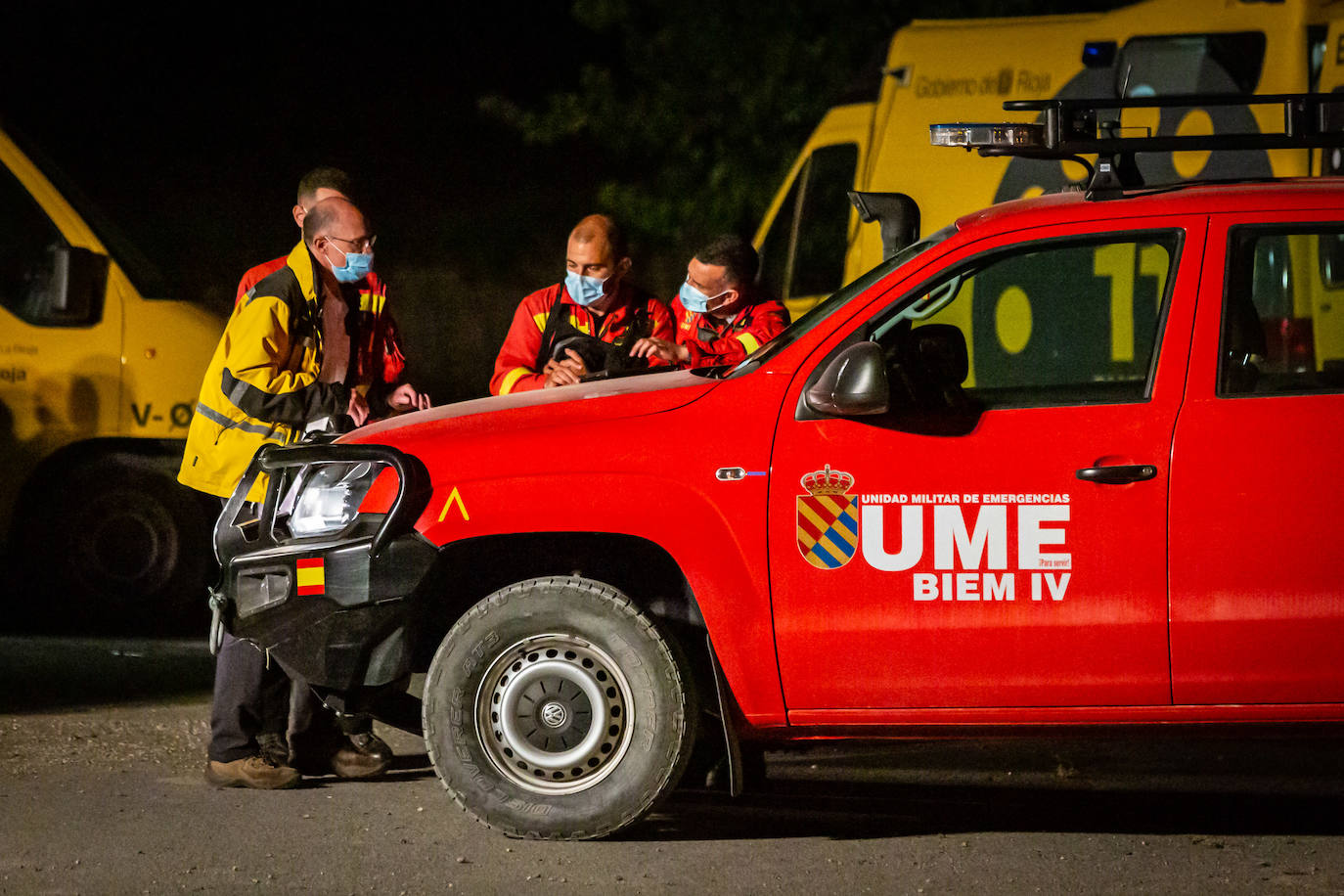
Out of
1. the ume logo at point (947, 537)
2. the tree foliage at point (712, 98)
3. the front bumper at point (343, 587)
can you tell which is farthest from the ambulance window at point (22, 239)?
the tree foliage at point (712, 98)

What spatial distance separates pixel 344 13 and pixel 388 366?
18141mm

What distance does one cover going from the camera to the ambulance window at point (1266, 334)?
5082 millimetres

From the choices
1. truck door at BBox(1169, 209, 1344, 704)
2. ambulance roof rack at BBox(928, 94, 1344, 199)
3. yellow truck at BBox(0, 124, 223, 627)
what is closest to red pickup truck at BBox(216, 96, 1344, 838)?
truck door at BBox(1169, 209, 1344, 704)

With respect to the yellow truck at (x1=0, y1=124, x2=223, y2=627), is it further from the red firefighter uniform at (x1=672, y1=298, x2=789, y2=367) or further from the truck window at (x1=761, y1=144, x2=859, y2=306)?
the truck window at (x1=761, y1=144, x2=859, y2=306)

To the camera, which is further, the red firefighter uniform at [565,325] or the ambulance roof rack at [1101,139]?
the red firefighter uniform at [565,325]

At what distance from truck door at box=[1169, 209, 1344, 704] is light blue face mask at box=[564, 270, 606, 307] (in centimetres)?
254

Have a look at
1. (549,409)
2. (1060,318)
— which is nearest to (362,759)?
(549,409)

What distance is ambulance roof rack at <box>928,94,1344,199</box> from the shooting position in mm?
5262

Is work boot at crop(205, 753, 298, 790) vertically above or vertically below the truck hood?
below

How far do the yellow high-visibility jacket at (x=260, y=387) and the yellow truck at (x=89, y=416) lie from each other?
2728 mm

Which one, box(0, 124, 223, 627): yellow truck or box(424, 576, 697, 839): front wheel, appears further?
box(0, 124, 223, 627): yellow truck

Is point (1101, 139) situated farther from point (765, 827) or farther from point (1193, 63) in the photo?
point (1193, 63)

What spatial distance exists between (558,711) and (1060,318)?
14.8ft

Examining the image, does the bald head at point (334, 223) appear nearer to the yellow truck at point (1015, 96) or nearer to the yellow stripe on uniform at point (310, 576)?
the yellow stripe on uniform at point (310, 576)
